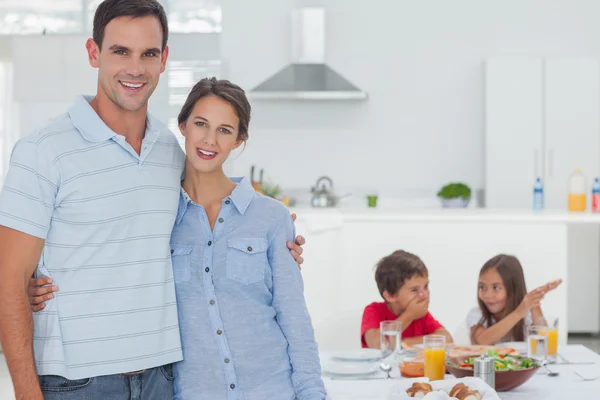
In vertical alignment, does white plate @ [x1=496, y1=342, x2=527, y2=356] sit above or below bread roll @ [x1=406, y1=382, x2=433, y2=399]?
below

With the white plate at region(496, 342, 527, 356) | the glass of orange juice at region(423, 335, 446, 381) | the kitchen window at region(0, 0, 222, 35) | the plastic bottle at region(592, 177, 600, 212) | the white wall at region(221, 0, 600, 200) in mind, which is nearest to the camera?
the glass of orange juice at region(423, 335, 446, 381)

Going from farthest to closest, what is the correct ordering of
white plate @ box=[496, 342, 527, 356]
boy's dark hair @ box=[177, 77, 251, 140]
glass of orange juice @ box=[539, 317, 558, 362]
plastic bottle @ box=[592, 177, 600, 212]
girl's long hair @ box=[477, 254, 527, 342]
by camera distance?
plastic bottle @ box=[592, 177, 600, 212]
girl's long hair @ box=[477, 254, 527, 342]
white plate @ box=[496, 342, 527, 356]
glass of orange juice @ box=[539, 317, 558, 362]
boy's dark hair @ box=[177, 77, 251, 140]

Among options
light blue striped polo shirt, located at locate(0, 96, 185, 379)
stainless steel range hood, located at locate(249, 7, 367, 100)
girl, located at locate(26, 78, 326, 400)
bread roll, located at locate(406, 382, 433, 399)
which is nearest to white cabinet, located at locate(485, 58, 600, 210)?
stainless steel range hood, located at locate(249, 7, 367, 100)

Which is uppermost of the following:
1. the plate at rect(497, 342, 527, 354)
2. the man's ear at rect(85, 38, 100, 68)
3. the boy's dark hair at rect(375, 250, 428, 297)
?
the man's ear at rect(85, 38, 100, 68)

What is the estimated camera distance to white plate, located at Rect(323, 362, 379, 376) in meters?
2.42

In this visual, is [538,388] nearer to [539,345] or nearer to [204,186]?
[539,345]

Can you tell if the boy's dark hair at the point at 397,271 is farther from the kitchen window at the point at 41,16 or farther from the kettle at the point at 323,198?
the kitchen window at the point at 41,16

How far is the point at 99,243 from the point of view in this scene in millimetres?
1607

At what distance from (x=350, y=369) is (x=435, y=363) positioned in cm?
25

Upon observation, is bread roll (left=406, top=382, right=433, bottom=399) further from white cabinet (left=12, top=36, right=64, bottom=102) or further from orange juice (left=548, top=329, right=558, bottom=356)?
white cabinet (left=12, top=36, right=64, bottom=102)

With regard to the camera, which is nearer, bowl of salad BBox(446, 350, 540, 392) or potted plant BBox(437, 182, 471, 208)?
bowl of salad BBox(446, 350, 540, 392)

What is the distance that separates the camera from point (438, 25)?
21.5 ft

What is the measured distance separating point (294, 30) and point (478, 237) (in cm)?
249

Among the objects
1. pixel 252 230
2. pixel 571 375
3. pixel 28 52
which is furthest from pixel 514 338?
pixel 28 52
